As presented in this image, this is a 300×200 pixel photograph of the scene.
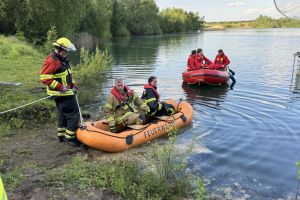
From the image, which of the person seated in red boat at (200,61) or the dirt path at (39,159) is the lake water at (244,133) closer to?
the person seated in red boat at (200,61)

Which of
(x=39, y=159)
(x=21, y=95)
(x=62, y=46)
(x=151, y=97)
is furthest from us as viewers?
(x=21, y=95)

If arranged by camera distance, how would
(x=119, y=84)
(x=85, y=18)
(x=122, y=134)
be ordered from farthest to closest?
(x=85, y=18), (x=119, y=84), (x=122, y=134)

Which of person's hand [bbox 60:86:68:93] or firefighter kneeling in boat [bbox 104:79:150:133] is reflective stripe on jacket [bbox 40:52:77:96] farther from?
firefighter kneeling in boat [bbox 104:79:150:133]

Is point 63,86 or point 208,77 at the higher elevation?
point 63,86

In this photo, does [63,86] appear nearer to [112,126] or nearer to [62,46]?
[62,46]

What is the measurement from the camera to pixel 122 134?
718 cm

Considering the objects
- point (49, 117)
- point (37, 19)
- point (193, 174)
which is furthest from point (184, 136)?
point (37, 19)

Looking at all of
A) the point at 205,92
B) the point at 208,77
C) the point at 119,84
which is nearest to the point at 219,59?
the point at 208,77

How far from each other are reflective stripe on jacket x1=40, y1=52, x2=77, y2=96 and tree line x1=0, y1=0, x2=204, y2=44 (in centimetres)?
2070

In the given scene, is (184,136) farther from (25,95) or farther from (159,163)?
(25,95)

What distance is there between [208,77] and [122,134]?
7869 millimetres

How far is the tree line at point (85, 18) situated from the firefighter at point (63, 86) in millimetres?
20698

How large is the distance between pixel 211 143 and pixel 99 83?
27.4 ft

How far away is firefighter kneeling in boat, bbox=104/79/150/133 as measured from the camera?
24.5 ft
